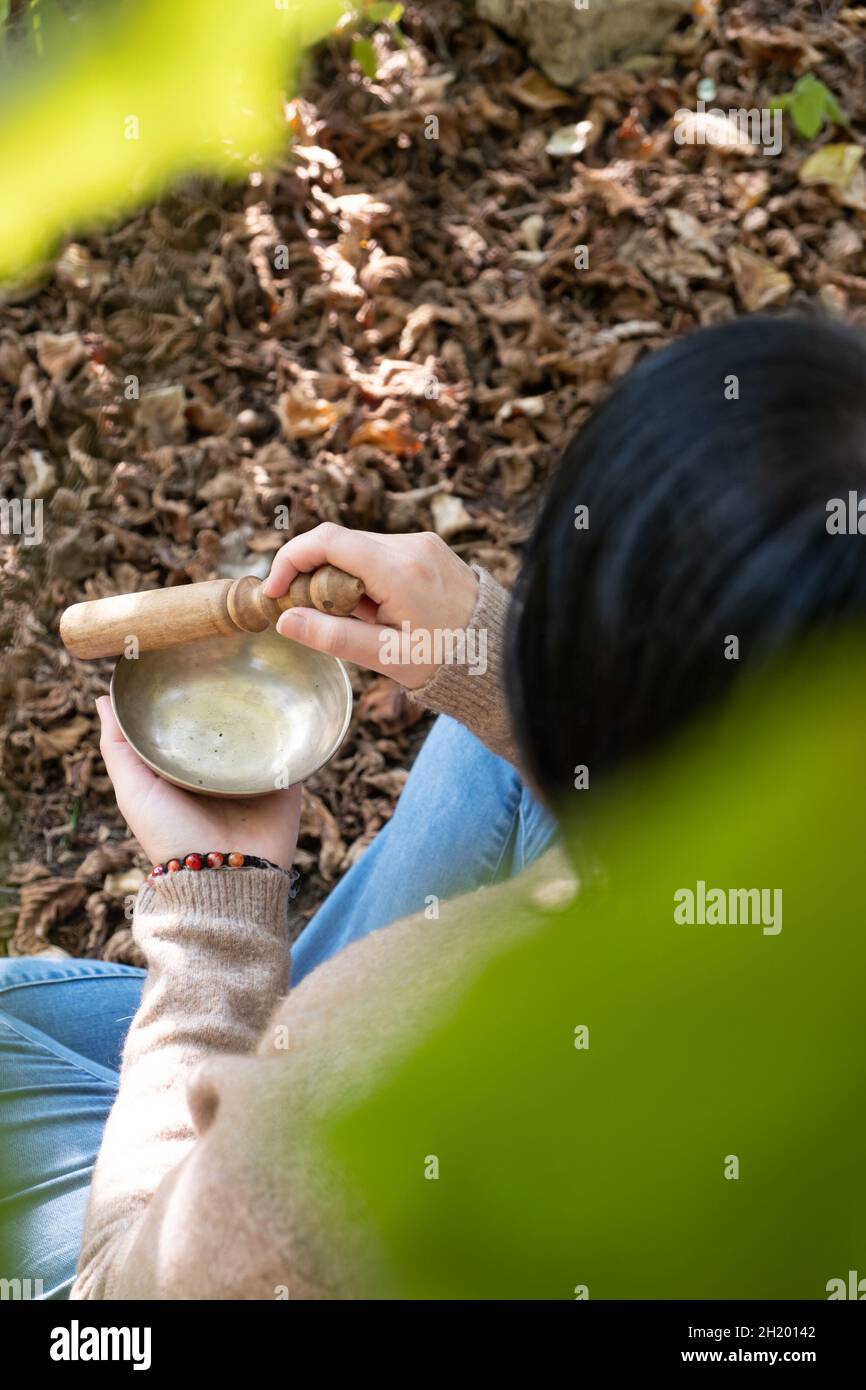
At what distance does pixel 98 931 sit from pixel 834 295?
1.76m

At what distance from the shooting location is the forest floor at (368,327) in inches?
77.9

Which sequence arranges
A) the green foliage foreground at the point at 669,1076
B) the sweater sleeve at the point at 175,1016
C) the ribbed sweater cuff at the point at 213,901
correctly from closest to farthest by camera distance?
the green foliage foreground at the point at 669,1076 → the sweater sleeve at the point at 175,1016 → the ribbed sweater cuff at the point at 213,901

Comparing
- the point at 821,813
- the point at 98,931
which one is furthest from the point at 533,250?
the point at 821,813

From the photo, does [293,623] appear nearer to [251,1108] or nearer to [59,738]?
[251,1108]

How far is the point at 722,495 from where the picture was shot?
61cm

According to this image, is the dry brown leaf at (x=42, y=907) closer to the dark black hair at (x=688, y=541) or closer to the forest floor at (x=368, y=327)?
the forest floor at (x=368, y=327)

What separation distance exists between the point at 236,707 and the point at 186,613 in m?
0.17

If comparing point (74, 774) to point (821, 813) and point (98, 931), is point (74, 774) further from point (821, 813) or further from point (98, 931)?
point (821, 813)

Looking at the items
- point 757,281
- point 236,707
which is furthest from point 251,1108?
point 757,281

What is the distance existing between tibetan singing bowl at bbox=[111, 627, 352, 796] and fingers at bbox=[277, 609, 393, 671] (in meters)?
0.10

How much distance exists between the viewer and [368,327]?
7.60ft

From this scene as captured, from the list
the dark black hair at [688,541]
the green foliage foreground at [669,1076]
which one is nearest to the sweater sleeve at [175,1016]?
the dark black hair at [688,541]

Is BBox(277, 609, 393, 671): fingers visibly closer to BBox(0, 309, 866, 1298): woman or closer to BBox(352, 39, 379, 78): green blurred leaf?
BBox(0, 309, 866, 1298): woman

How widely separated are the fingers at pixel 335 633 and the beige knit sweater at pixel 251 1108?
328 mm
